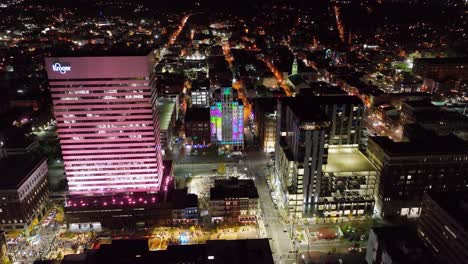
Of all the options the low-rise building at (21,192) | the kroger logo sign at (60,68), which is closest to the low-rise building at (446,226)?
the kroger logo sign at (60,68)

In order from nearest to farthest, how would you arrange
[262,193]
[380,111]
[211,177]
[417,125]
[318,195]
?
1. [318,195]
2. [262,193]
3. [211,177]
4. [417,125]
5. [380,111]

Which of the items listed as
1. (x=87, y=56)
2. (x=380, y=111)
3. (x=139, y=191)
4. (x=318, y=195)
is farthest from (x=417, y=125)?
(x=87, y=56)

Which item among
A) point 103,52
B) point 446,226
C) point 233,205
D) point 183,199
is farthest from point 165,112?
point 446,226

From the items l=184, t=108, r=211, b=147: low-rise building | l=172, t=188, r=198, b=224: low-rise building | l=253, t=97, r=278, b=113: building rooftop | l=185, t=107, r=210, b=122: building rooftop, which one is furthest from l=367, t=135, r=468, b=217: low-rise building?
l=185, t=107, r=210, b=122: building rooftop

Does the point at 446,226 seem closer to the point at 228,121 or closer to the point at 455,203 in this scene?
the point at 455,203

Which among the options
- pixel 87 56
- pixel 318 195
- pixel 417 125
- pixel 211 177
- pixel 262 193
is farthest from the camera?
pixel 417 125

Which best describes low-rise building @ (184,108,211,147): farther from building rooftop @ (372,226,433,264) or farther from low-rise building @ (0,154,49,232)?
building rooftop @ (372,226,433,264)

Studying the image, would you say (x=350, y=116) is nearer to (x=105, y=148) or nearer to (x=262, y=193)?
(x=262, y=193)
